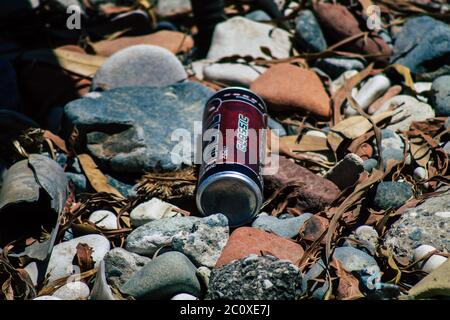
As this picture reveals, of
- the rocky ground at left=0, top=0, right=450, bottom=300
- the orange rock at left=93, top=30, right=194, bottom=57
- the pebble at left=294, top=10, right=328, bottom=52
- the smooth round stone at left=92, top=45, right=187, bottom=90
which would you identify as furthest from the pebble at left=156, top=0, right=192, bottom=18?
the smooth round stone at left=92, top=45, right=187, bottom=90

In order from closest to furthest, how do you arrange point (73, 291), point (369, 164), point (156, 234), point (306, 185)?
point (73, 291) < point (156, 234) < point (306, 185) < point (369, 164)

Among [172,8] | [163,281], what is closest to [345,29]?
[172,8]

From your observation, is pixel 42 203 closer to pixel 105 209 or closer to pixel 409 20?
pixel 105 209

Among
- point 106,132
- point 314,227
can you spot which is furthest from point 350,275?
point 106,132

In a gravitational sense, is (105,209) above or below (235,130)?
below

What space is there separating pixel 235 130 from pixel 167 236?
0.51 m

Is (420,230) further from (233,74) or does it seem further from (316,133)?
(233,74)

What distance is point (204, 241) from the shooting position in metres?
2.47

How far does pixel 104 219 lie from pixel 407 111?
1.51 metres

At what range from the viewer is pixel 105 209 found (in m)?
2.91

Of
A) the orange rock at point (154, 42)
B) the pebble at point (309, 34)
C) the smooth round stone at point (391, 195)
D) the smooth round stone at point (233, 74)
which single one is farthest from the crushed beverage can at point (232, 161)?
the orange rock at point (154, 42)

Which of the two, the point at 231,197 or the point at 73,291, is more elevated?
the point at 231,197

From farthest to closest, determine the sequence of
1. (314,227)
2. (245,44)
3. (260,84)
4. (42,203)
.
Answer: (245,44) → (260,84) → (42,203) → (314,227)

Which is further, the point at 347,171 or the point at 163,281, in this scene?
the point at 347,171
